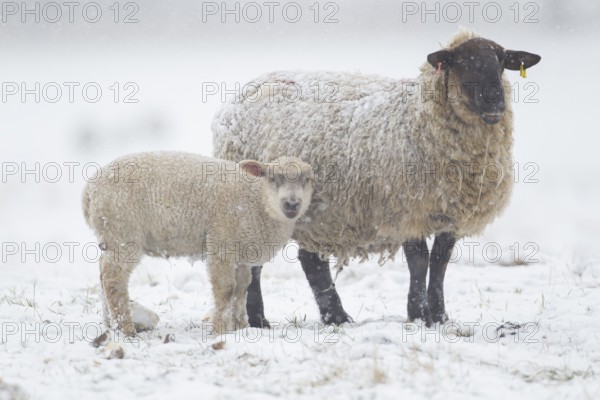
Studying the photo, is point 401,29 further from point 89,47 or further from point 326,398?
point 326,398

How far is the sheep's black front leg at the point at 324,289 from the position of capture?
282 inches

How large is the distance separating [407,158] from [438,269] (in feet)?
3.45

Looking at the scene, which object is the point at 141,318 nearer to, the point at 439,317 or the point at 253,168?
the point at 253,168

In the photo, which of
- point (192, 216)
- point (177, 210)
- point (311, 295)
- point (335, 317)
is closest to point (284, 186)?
point (192, 216)

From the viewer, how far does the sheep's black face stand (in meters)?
6.26

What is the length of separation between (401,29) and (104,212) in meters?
33.2

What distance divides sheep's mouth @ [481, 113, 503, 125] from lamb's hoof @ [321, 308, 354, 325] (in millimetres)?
2257

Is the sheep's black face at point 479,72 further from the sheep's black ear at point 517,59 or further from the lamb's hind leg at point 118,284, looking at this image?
the lamb's hind leg at point 118,284

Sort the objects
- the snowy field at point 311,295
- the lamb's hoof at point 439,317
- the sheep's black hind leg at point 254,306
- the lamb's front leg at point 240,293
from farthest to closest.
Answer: the sheep's black hind leg at point 254,306 < the lamb's hoof at point 439,317 < the lamb's front leg at point 240,293 < the snowy field at point 311,295

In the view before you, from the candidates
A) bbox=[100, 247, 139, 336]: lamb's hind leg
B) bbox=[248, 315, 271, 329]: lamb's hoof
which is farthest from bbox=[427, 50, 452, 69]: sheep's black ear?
bbox=[100, 247, 139, 336]: lamb's hind leg

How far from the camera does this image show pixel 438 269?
674 centimetres

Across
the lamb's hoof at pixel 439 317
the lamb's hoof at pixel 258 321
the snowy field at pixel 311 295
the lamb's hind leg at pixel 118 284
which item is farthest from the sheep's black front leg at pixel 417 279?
the lamb's hind leg at pixel 118 284

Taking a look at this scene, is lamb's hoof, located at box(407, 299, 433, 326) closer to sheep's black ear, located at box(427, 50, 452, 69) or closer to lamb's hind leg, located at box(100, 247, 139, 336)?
sheep's black ear, located at box(427, 50, 452, 69)

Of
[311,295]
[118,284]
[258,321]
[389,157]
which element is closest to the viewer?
[118,284]
